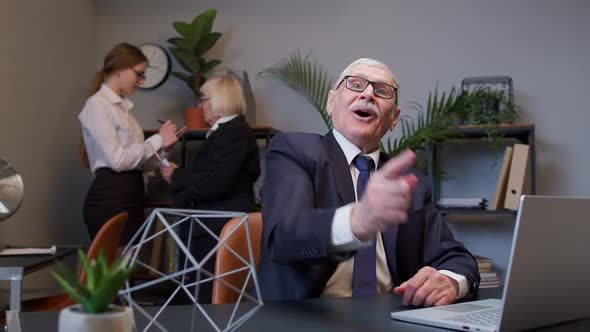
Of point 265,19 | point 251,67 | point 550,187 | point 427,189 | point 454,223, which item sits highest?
point 265,19

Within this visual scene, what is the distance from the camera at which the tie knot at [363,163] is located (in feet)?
5.52

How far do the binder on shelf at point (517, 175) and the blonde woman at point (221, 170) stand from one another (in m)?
1.54

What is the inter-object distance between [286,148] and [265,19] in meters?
3.13

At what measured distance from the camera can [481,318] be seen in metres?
1.11

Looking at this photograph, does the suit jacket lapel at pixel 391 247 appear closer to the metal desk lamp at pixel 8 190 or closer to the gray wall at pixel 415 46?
the metal desk lamp at pixel 8 190

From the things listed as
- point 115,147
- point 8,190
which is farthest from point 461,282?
point 115,147

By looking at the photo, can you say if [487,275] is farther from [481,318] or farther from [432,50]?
[481,318]

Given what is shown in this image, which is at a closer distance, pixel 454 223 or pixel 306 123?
pixel 454 223

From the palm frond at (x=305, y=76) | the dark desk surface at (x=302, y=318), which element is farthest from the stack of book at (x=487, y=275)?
the dark desk surface at (x=302, y=318)

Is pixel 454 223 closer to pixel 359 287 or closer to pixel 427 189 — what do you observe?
pixel 427 189

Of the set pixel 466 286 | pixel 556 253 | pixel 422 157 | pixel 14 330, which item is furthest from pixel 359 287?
pixel 422 157

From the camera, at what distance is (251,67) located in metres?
4.55

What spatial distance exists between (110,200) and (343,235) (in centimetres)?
250

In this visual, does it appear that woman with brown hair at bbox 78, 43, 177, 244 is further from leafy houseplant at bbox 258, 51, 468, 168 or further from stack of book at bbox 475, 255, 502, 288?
stack of book at bbox 475, 255, 502, 288
